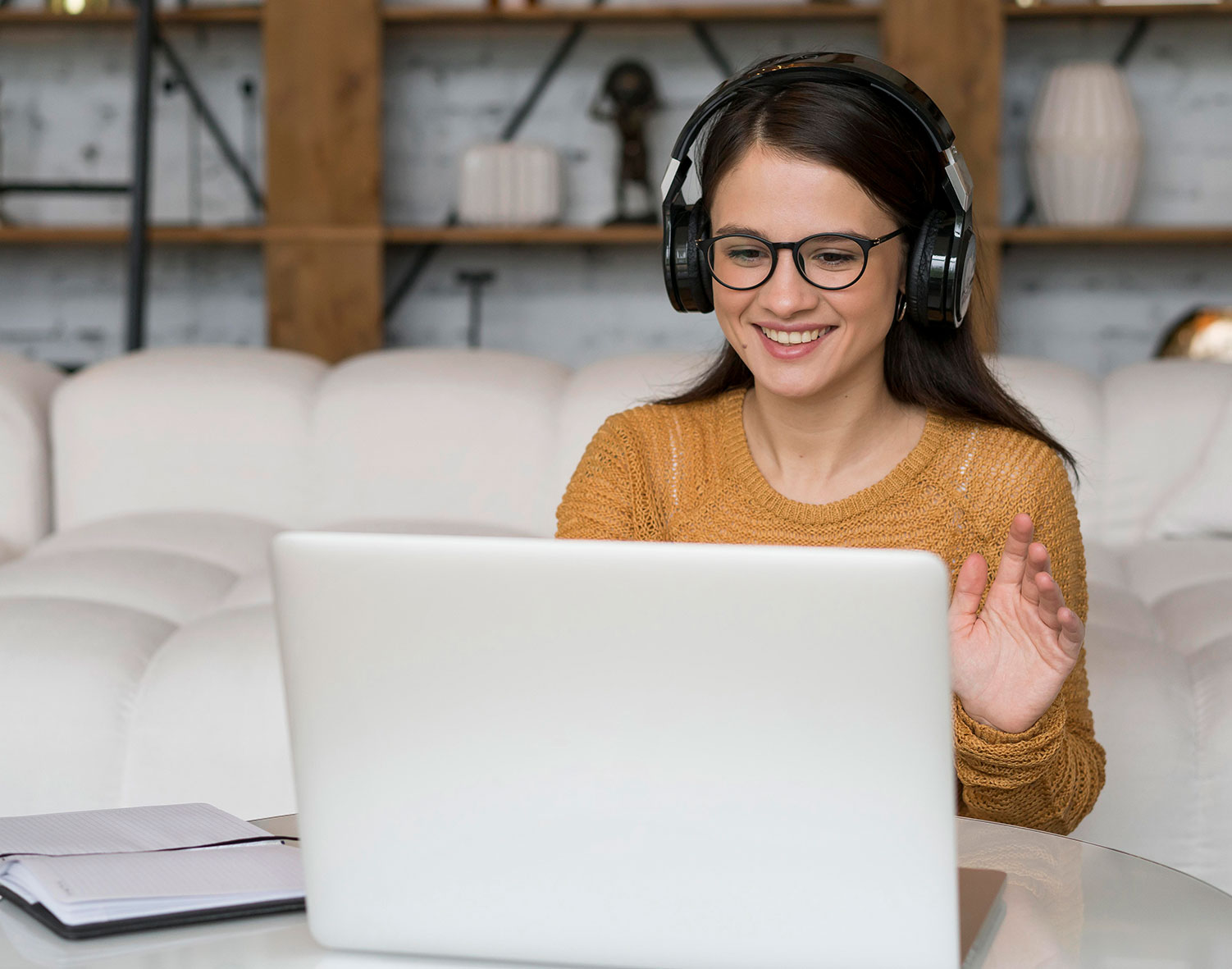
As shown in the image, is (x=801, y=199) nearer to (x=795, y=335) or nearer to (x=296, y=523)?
(x=795, y=335)

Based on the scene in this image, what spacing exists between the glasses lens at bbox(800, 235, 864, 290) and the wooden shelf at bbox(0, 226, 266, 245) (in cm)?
272

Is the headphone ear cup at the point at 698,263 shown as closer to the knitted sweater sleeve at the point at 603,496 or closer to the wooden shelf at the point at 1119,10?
the knitted sweater sleeve at the point at 603,496

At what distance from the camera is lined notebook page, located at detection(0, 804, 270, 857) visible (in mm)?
889

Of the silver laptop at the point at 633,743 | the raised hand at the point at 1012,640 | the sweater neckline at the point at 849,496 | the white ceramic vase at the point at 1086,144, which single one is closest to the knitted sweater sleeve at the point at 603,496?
the sweater neckline at the point at 849,496

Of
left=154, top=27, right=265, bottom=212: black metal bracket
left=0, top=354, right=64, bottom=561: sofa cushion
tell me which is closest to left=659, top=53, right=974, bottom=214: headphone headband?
left=0, top=354, right=64, bottom=561: sofa cushion

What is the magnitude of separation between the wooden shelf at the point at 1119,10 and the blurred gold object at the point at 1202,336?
0.85 m

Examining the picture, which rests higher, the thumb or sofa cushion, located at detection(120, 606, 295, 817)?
the thumb

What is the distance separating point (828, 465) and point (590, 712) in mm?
792

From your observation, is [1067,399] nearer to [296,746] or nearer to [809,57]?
[809,57]

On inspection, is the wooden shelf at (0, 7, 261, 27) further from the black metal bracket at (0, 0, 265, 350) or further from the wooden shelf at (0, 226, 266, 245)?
the wooden shelf at (0, 226, 266, 245)

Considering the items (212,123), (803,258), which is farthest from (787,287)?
(212,123)

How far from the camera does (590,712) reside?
665 millimetres

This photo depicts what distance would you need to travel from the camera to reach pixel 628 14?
3.70 metres

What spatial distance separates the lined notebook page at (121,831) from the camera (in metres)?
0.89
